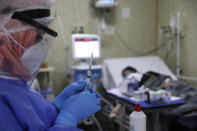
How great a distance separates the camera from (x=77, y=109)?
0.82m

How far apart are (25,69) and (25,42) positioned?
108 millimetres

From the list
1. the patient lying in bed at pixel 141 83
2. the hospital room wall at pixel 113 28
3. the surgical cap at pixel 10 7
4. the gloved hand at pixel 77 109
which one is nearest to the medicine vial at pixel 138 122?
the gloved hand at pixel 77 109

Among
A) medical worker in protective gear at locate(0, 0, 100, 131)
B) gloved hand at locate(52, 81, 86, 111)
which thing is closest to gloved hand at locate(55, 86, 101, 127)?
medical worker in protective gear at locate(0, 0, 100, 131)

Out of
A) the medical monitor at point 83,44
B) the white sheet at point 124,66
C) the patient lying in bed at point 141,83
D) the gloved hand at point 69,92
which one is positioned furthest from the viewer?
the white sheet at point 124,66

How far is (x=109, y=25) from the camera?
3.30m

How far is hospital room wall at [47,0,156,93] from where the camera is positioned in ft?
9.75

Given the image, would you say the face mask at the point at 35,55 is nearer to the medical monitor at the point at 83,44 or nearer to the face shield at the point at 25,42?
the face shield at the point at 25,42

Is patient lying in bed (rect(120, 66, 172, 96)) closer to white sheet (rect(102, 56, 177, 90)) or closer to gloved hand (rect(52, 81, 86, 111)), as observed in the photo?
white sheet (rect(102, 56, 177, 90))

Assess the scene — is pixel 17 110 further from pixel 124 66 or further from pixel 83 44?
pixel 124 66

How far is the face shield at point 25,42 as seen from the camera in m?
0.69

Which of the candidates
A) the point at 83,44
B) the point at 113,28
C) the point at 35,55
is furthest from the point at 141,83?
the point at 113,28

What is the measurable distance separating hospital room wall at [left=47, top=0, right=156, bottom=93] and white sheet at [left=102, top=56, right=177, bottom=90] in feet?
1.33

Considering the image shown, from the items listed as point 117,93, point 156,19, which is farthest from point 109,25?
point 117,93

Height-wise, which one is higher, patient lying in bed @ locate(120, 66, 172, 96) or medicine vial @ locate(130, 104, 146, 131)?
medicine vial @ locate(130, 104, 146, 131)
